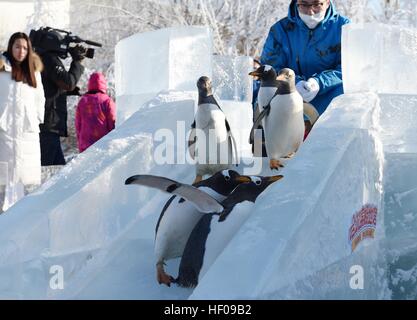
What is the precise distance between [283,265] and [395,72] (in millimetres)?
2054

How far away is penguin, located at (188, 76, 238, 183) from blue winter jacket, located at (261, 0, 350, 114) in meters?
1.00

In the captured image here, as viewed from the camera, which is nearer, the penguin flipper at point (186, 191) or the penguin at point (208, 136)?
the penguin flipper at point (186, 191)

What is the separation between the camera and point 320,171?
11.6ft

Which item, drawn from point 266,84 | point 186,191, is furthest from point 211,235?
point 266,84

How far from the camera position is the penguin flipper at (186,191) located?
137 inches

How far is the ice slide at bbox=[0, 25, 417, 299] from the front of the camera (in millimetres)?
3117

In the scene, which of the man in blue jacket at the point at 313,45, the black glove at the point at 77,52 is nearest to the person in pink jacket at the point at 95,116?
the black glove at the point at 77,52

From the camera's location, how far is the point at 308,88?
514cm

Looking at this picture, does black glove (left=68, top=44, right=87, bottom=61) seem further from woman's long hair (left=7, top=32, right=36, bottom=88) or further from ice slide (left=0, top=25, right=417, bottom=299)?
ice slide (left=0, top=25, right=417, bottom=299)

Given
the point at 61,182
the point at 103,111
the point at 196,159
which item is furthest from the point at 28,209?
the point at 103,111

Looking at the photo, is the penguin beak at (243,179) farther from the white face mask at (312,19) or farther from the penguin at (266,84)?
the white face mask at (312,19)

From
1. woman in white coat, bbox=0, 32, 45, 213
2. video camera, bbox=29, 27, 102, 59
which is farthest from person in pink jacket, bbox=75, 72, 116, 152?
woman in white coat, bbox=0, 32, 45, 213

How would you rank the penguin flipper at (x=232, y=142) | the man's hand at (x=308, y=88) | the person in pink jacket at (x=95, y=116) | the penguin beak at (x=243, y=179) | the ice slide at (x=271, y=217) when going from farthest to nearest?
the person in pink jacket at (x=95, y=116) → the man's hand at (x=308, y=88) → the penguin flipper at (x=232, y=142) → the penguin beak at (x=243, y=179) → the ice slide at (x=271, y=217)

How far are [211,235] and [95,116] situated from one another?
481cm
